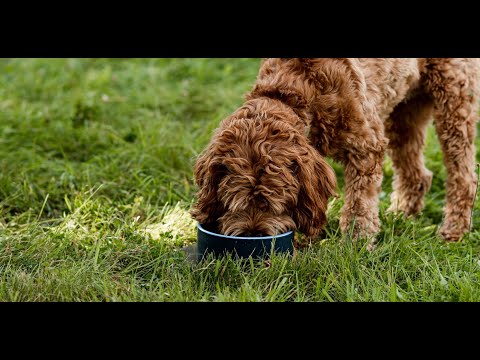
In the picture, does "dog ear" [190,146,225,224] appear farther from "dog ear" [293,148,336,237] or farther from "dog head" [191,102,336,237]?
"dog ear" [293,148,336,237]

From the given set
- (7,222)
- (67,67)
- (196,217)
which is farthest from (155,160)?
(67,67)

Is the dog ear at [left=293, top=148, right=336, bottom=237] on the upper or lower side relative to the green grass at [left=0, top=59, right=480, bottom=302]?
upper

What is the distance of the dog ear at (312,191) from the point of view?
4336 millimetres

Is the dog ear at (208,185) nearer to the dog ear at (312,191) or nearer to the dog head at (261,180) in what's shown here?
the dog head at (261,180)

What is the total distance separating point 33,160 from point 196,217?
9.06 feet

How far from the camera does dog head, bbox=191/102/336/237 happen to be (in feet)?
13.8

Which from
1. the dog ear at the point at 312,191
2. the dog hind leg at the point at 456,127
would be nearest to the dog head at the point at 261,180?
the dog ear at the point at 312,191

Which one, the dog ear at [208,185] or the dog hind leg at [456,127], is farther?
→ the dog hind leg at [456,127]

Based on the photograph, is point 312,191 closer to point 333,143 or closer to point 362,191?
point 333,143

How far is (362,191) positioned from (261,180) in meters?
1.18

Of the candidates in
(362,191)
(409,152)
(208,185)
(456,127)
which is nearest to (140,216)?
(208,185)

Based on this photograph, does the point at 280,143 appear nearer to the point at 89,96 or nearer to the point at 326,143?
the point at 326,143

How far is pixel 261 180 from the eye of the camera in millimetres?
4188

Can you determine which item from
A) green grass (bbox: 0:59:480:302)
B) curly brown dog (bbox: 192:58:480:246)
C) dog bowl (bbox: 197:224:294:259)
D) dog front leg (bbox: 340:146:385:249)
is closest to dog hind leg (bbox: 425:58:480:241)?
curly brown dog (bbox: 192:58:480:246)
